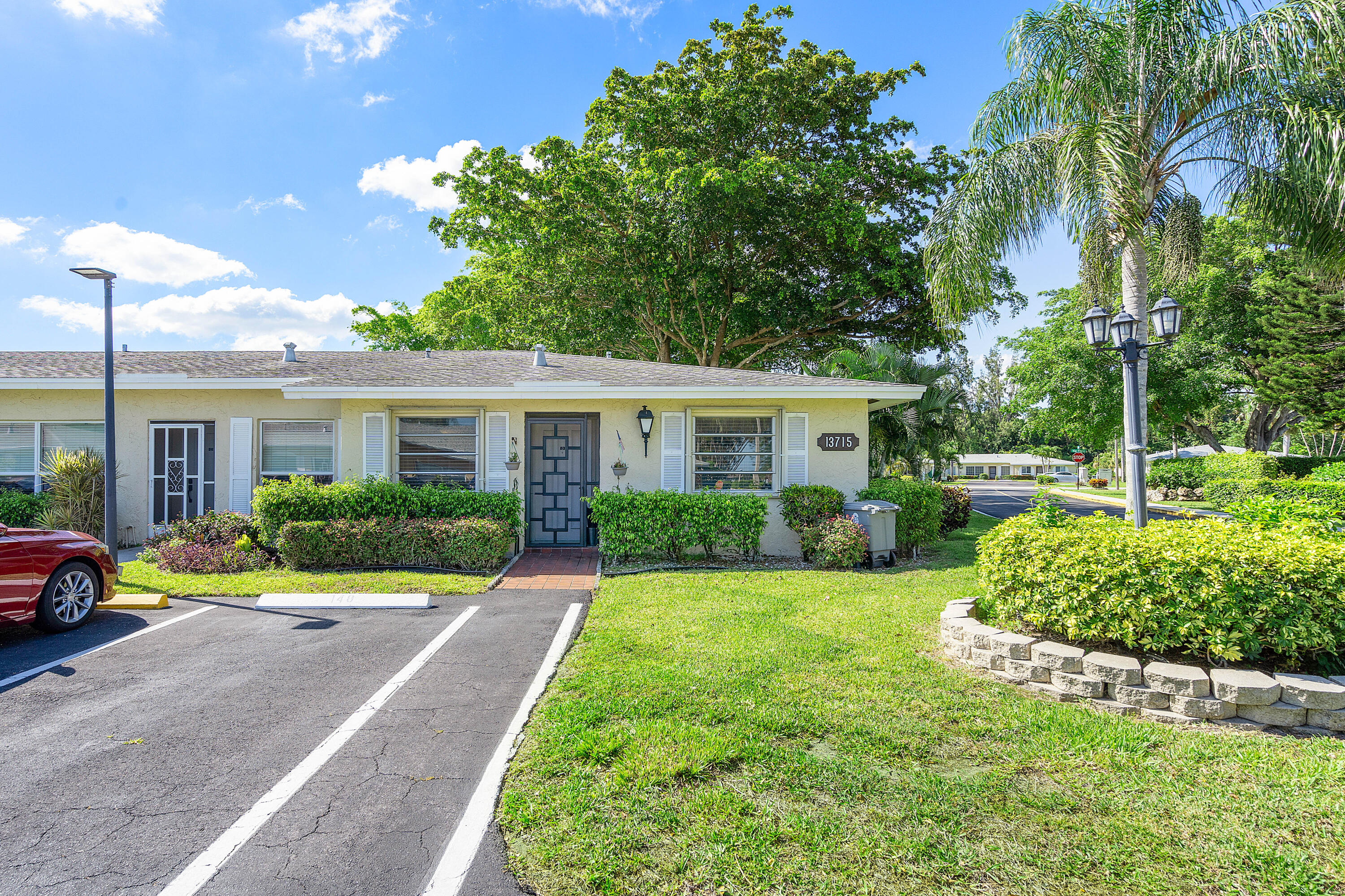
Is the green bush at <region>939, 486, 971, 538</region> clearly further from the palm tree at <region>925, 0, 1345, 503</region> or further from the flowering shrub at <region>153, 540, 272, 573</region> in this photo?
the flowering shrub at <region>153, 540, 272, 573</region>

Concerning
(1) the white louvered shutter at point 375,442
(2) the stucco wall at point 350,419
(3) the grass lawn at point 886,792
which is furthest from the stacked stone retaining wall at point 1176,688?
(1) the white louvered shutter at point 375,442

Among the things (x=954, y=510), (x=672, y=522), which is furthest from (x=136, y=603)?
(x=954, y=510)

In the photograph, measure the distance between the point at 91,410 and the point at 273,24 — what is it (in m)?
7.19

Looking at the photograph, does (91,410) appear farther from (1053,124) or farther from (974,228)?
(1053,124)

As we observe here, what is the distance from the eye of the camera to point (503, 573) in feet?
28.0

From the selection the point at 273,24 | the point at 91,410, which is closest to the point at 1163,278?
the point at 273,24

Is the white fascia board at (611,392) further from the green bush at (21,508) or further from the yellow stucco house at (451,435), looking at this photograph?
the green bush at (21,508)

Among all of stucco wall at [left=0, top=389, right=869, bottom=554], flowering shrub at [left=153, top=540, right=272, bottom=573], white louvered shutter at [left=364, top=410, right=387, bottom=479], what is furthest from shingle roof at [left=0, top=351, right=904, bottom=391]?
flowering shrub at [left=153, top=540, right=272, bottom=573]

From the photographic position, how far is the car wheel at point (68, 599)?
5766 millimetres

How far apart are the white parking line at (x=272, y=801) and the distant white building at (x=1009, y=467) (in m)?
57.7

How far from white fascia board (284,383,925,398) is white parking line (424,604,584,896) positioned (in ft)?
18.6

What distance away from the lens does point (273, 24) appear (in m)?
8.98

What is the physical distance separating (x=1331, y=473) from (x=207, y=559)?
25381 mm

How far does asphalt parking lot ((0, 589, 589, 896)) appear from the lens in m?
2.52
